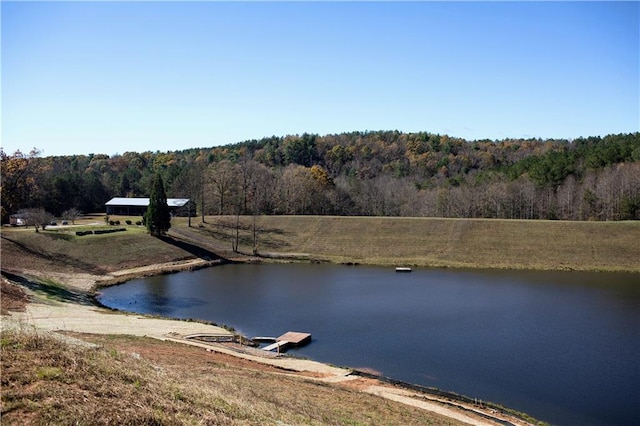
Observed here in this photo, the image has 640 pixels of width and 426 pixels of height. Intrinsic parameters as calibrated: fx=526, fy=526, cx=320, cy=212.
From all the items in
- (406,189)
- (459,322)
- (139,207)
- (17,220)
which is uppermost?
(406,189)

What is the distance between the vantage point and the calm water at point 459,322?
73.3 feet

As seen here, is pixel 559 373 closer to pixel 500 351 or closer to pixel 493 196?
pixel 500 351

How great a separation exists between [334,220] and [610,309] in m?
42.4

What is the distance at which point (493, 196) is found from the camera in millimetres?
83625

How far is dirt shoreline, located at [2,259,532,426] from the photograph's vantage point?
61.9 feet

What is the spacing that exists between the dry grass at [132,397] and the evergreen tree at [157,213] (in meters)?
46.4

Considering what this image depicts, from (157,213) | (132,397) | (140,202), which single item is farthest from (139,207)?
(132,397)

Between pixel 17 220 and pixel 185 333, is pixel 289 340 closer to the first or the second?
pixel 185 333

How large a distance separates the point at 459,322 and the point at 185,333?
16467mm

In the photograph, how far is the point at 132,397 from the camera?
Answer: 10727 millimetres

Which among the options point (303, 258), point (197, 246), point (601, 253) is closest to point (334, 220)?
point (303, 258)

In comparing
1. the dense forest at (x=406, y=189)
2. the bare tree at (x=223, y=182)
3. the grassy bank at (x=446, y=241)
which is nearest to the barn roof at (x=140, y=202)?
the dense forest at (x=406, y=189)

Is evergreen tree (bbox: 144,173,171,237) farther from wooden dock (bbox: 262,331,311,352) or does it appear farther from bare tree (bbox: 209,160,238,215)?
wooden dock (bbox: 262,331,311,352)

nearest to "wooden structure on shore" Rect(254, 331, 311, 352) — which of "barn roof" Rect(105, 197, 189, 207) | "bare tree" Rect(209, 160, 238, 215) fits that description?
"bare tree" Rect(209, 160, 238, 215)
